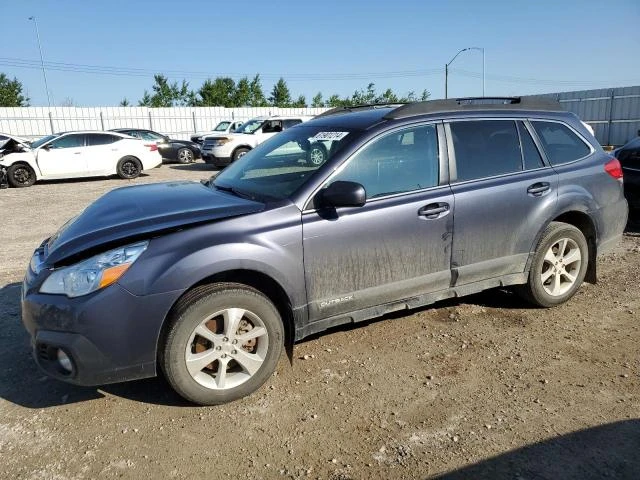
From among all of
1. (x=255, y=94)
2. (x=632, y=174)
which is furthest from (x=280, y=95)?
(x=632, y=174)

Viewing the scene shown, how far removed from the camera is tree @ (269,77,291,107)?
166 feet

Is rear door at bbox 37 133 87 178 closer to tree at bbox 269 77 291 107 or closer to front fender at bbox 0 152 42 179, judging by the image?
front fender at bbox 0 152 42 179

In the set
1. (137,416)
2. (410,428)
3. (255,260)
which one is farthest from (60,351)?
(410,428)

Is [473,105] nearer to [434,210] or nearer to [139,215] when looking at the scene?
[434,210]

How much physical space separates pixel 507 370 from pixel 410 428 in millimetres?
1032

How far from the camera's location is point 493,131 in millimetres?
4223

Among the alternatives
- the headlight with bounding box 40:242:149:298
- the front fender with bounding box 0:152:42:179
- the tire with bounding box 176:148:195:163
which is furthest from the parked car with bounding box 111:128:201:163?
the headlight with bounding box 40:242:149:298

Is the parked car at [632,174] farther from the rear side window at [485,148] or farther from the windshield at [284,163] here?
the windshield at [284,163]

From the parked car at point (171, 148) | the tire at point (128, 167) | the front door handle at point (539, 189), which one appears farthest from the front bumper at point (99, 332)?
the parked car at point (171, 148)

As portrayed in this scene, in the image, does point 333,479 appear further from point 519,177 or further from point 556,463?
point 519,177

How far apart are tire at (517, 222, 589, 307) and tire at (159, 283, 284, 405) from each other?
7.90ft

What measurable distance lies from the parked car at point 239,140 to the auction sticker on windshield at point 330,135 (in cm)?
1354

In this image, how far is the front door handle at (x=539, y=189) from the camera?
419cm

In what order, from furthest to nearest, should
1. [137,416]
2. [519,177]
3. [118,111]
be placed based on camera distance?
[118,111]
[519,177]
[137,416]
